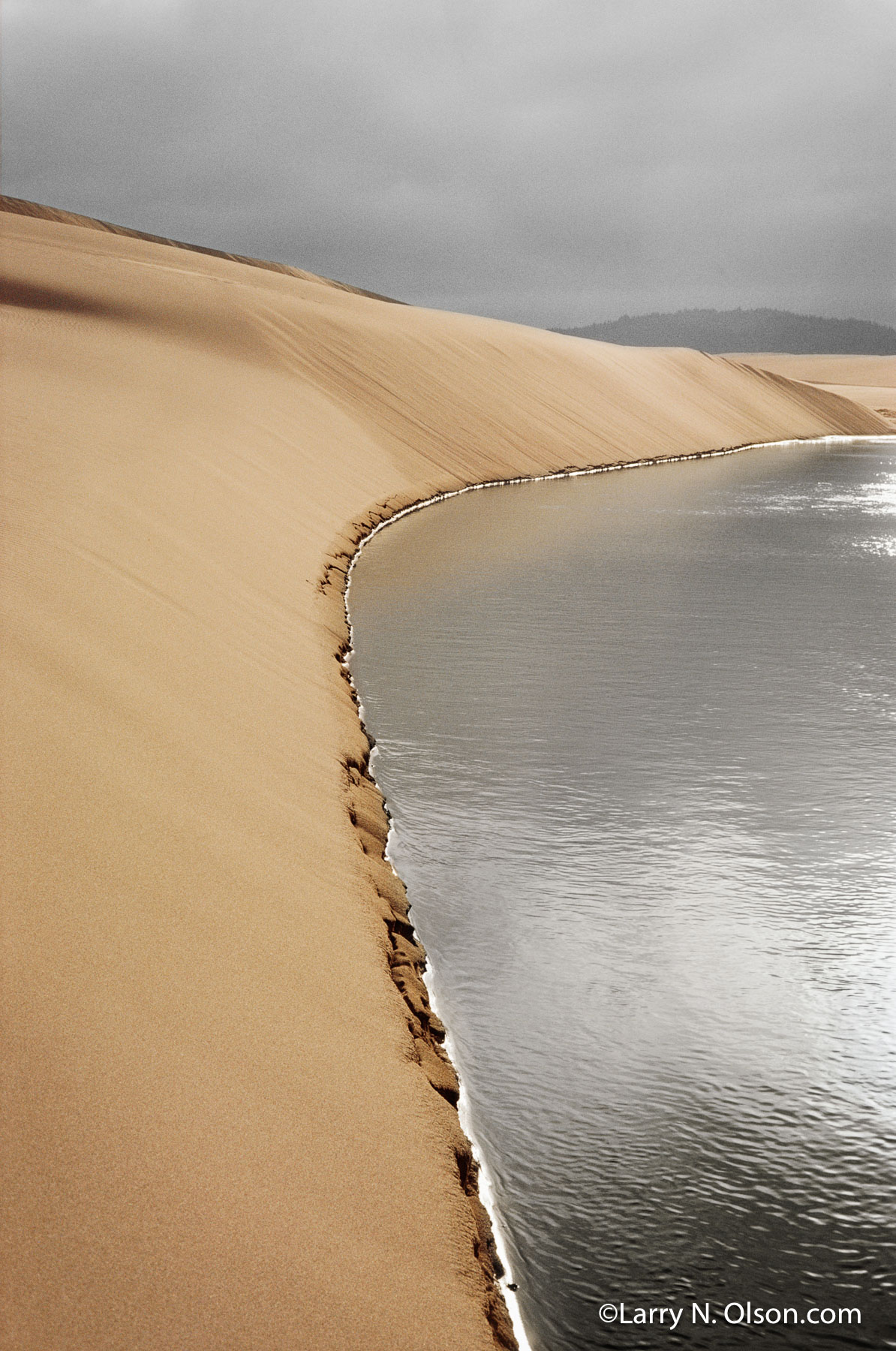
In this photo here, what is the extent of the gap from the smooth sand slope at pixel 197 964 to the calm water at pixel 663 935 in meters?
0.19

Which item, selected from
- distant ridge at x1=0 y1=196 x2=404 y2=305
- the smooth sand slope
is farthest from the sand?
the smooth sand slope

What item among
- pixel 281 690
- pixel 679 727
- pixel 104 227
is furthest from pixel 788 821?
pixel 104 227

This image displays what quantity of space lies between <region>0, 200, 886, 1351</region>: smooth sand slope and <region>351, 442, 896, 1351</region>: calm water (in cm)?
19

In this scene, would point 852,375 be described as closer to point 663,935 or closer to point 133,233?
point 133,233

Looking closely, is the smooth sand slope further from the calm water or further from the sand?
the sand

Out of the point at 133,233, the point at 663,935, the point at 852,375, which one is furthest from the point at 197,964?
the point at 852,375

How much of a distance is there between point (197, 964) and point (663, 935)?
56.7 inches

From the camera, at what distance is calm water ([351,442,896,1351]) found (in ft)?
8.57

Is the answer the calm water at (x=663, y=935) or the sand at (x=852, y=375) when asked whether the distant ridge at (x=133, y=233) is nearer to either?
the sand at (x=852, y=375)

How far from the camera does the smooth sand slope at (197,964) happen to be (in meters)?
2.28

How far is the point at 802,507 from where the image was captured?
58.1 feet

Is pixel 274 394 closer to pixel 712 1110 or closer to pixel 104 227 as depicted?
pixel 712 1110

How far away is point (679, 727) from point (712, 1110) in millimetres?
3234

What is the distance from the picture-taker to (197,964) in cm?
330
